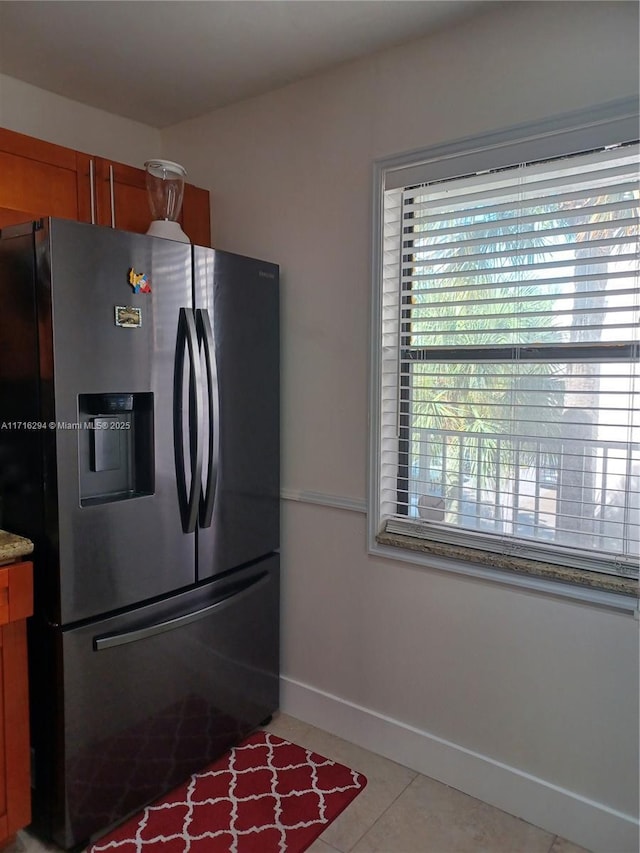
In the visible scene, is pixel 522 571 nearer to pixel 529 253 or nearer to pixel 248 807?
pixel 529 253

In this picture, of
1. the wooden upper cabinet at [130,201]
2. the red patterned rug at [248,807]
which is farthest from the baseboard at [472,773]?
the wooden upper cabinet at [130,201]

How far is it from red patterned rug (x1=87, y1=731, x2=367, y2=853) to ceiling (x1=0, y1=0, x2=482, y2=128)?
253cm

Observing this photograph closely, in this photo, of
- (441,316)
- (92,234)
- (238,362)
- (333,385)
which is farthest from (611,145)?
(92,234)

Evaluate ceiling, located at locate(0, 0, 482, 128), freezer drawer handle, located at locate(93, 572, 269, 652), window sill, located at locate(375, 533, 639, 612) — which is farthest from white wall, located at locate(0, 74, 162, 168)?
window sill, located at locate(375, 533, 639, 612)

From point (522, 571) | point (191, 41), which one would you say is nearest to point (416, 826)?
point (522, 571)

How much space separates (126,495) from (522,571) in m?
1.28

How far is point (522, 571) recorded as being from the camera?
1949 millimetres

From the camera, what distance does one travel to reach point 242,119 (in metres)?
2.56

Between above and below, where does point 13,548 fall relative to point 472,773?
above

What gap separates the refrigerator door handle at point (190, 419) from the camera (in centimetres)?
202

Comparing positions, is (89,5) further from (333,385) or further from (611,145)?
(611,145)

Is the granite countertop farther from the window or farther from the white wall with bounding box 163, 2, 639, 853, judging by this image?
the window

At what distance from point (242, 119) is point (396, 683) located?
2.33m

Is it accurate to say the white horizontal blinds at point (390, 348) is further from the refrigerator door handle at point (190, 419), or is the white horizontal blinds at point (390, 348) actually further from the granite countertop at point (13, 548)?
the granite countertop at point (13, 548)
